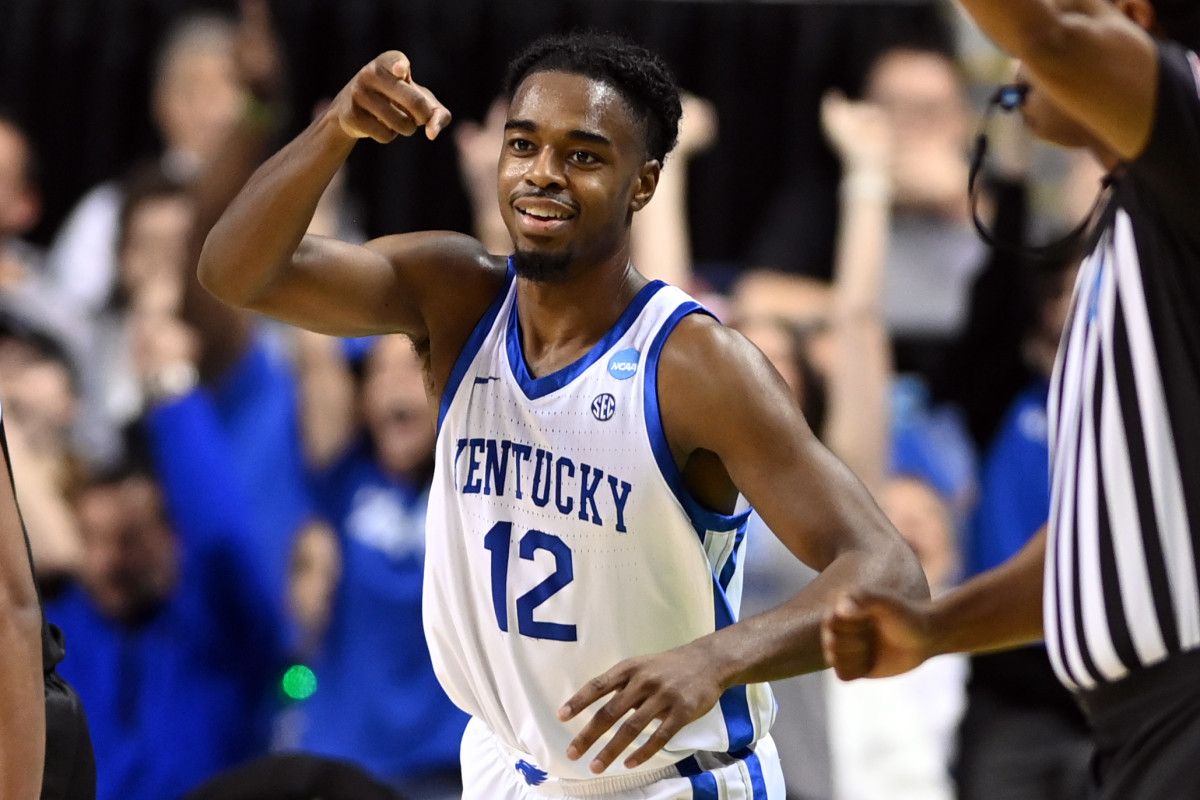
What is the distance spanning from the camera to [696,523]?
127 inches

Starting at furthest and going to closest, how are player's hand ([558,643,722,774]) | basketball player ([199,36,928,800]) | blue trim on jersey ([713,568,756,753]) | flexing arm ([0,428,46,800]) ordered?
blue trim on jersey ([713,568,756,753]) → basketball player ([199,36,928,800]) → flexing arm ([0,428,46,800]) → player's hand ([558,643,722,774])

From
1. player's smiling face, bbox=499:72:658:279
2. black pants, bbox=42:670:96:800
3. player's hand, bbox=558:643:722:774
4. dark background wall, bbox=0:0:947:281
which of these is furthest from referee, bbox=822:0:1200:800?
dark background wall, bbox=0:0:947:281

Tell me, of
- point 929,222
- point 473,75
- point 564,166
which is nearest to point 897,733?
point 929,222

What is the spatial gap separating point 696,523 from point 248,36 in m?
3.96

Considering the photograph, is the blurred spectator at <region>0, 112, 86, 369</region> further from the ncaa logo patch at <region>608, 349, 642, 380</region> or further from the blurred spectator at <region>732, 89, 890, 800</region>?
the ncaa logo patch at <region>608, 349, 642, 380</region>

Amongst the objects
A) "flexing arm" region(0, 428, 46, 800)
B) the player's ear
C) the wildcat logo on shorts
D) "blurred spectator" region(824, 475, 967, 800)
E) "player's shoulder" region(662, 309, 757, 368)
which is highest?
the player's ear

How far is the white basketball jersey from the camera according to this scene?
10.6 ft

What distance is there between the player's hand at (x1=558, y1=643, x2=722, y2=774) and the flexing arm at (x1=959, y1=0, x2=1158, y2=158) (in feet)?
3.67

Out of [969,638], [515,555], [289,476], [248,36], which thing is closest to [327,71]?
[248,36]

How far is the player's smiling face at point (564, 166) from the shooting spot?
3.23 meters

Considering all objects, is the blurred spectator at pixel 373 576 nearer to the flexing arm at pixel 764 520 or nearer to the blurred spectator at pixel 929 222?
the blurred spectator at pixel 929 222

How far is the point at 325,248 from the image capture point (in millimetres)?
3432

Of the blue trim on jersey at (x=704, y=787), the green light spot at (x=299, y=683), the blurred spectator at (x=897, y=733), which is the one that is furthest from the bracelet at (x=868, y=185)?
the blue trim on jersey at (x=704, y=787)

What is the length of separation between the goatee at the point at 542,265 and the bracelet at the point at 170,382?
3.18 m
